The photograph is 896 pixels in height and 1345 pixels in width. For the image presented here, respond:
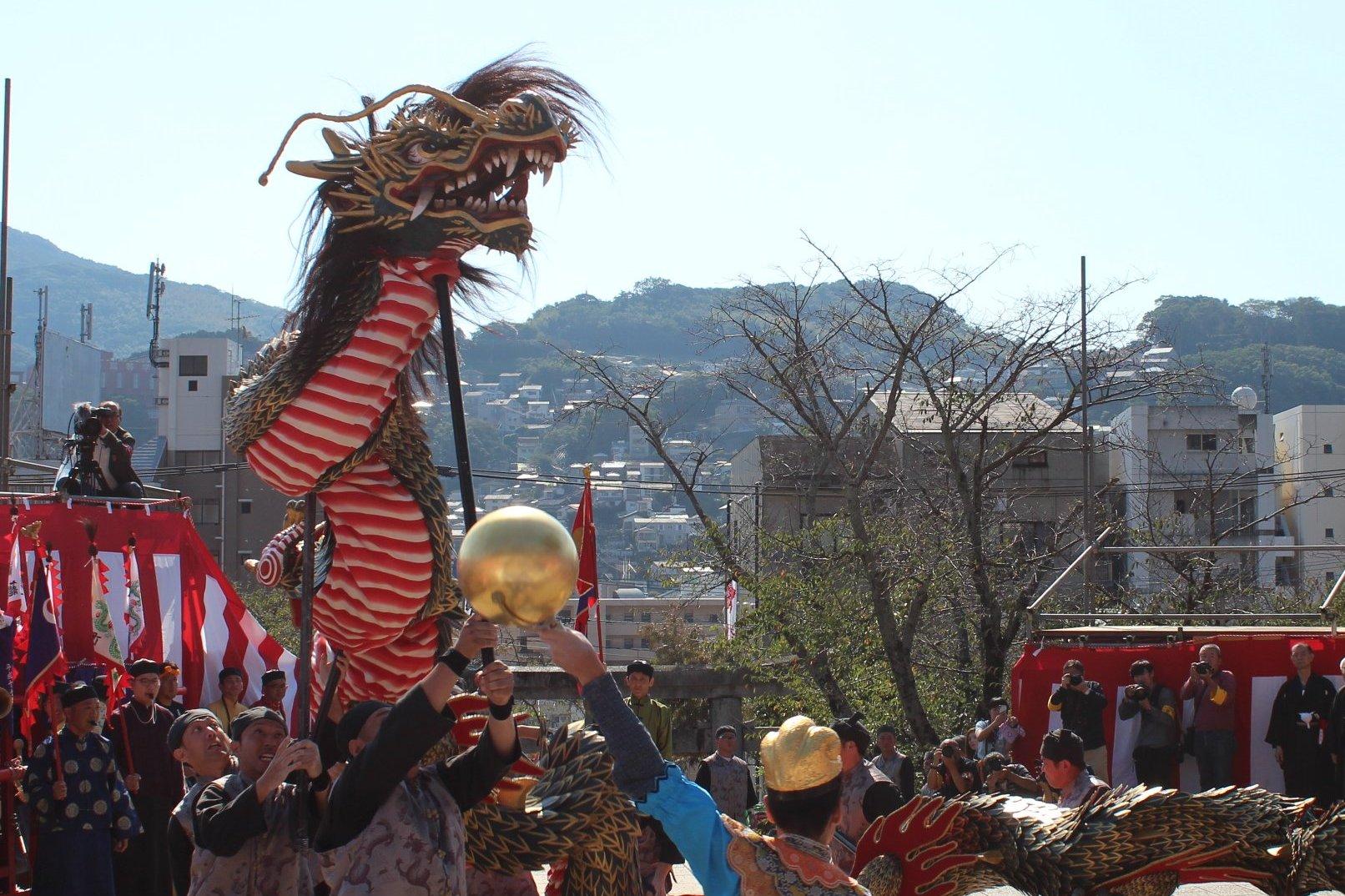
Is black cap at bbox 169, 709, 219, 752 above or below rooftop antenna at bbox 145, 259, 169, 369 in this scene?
below

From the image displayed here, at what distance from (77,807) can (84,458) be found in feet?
8.88

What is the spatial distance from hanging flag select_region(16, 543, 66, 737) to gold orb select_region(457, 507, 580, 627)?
5286 millimetres

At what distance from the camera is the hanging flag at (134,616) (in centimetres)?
876

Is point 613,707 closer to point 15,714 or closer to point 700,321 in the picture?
point 15,714

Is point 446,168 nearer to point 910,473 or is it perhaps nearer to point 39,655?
point 39,655

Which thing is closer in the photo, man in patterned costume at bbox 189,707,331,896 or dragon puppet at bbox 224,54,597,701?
man in patterned costume at bbox 189,707,331,896

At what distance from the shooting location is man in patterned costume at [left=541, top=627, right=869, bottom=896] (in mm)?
3207

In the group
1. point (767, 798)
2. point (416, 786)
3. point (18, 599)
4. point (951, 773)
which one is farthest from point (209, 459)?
point (767, 798)

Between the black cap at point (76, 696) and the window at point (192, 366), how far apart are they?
153 ft

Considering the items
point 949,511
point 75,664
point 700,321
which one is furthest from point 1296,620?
point 75,664

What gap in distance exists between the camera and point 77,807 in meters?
6.93

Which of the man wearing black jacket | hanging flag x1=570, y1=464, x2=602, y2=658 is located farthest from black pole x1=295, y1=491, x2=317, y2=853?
hanging flag x1=570, y1=464, x2=602, y2=658

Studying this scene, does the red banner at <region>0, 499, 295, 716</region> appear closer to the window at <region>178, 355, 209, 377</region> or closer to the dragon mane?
the dragon mane

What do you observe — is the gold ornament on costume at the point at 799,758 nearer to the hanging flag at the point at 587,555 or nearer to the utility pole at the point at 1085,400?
the hanging flag at the point at 587,555
